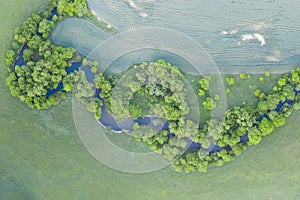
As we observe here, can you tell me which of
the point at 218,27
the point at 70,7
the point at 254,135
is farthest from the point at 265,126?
the point at 70,7

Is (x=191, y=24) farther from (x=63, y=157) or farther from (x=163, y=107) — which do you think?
(x=63, y=157)

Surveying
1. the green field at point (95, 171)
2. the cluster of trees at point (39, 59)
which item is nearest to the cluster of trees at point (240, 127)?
the green field at point (95, 171)

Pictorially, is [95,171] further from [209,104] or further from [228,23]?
[228,23]

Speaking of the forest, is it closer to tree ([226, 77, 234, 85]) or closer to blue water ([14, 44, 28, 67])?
tree ([226, 77, 234, 85])

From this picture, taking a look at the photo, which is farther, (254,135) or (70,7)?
(70,7)

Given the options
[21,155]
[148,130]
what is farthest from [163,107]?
[21,155]

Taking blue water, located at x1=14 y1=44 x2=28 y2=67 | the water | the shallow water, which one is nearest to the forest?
blue water, located at x1=14 y1=44 x2=28 y2=67

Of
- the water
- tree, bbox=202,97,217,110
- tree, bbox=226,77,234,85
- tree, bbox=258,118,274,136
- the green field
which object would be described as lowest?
the green field
